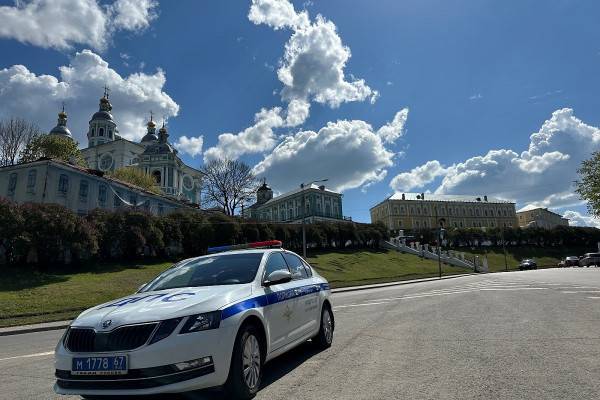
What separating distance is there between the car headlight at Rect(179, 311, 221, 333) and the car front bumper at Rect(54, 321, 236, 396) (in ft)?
0.15

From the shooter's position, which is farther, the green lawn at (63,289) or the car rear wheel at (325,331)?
the green lawn at (63,289)

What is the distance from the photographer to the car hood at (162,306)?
13.3 ft

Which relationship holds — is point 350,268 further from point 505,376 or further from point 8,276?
point 505,376

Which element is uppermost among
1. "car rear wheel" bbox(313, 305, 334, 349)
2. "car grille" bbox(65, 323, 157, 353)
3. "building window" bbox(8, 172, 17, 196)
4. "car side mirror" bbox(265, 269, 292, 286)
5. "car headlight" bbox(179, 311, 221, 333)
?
"building window" bbox(8, 172, 17, 196)

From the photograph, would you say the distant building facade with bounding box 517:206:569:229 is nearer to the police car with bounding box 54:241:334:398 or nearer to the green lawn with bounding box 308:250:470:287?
the green lawn with bounding box 308:250:470:287

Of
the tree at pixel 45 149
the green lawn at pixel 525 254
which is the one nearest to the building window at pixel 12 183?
the tree at pixel 45 149

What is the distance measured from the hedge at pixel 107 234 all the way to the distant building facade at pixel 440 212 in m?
76.3

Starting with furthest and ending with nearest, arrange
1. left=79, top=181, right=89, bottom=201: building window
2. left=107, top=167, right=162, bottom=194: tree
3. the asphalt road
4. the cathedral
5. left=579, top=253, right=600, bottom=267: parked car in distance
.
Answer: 1. the cathedral
2. left=107, top=167, right=162, bottom=194: tree
3. left=579, top=253, right=600, bottom=267: parked car in distance
4. left=79, top=181, right=89, bottom=201: building window
5. the asphalt road

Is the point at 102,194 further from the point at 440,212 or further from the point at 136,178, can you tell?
the point at 440,212

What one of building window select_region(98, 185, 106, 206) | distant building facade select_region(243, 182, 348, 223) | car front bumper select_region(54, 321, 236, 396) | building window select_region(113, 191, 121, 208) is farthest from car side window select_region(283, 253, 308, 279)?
distant building facade select_region(243, 182, 348, 223)

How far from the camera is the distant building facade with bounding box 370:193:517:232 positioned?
129 m

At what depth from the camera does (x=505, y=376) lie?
5.18 meters

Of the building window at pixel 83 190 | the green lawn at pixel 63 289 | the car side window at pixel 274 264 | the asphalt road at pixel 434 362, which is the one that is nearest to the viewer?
the asphalt road at pixel 434 362

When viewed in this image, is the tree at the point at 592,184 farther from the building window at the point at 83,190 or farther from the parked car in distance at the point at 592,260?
the building window at the point at 83,190
